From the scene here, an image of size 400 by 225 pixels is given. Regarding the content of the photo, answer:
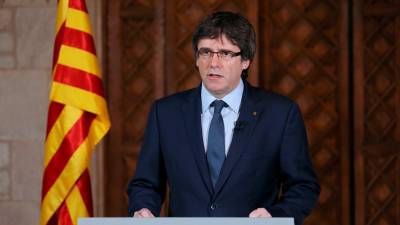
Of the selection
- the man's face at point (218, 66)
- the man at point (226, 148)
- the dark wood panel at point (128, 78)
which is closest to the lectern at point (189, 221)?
the man at point (226, 148)

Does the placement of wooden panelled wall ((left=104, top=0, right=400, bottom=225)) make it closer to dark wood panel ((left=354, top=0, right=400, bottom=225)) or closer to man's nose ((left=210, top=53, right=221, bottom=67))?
dark wood panel ((left=354, top=0, right=400, bottom=225))

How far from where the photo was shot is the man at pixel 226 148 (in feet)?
9.34

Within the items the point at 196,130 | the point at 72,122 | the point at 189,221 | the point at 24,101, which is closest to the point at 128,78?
the point at 24,101

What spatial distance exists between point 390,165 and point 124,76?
1723mm

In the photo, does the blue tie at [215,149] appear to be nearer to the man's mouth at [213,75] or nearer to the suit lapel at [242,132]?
the suit lapel at [242,132]

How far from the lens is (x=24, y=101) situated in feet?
17.6

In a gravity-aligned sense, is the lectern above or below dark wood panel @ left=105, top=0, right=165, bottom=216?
below

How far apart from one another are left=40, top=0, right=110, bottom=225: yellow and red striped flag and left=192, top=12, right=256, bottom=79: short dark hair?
1.40 m

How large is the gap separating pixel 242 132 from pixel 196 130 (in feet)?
0.51

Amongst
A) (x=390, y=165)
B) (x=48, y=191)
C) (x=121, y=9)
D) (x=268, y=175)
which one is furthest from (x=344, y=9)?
(x=268, y=175)

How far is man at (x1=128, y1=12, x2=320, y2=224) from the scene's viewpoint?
2.85 m

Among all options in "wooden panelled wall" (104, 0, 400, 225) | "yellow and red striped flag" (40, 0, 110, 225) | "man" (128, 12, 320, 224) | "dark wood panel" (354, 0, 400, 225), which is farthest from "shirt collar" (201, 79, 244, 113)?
"dark wood panel" (354, 0, 400, 225)

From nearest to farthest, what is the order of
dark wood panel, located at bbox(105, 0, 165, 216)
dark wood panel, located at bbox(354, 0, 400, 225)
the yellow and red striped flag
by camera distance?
1. the yellow and red striped flag
2. dark wood panel, located at bbox(354, 0, 400, 225)
3. dark wood panel, located at bbox(105, 0, 165, 216)

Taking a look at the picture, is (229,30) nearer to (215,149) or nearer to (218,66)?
(218,66)
